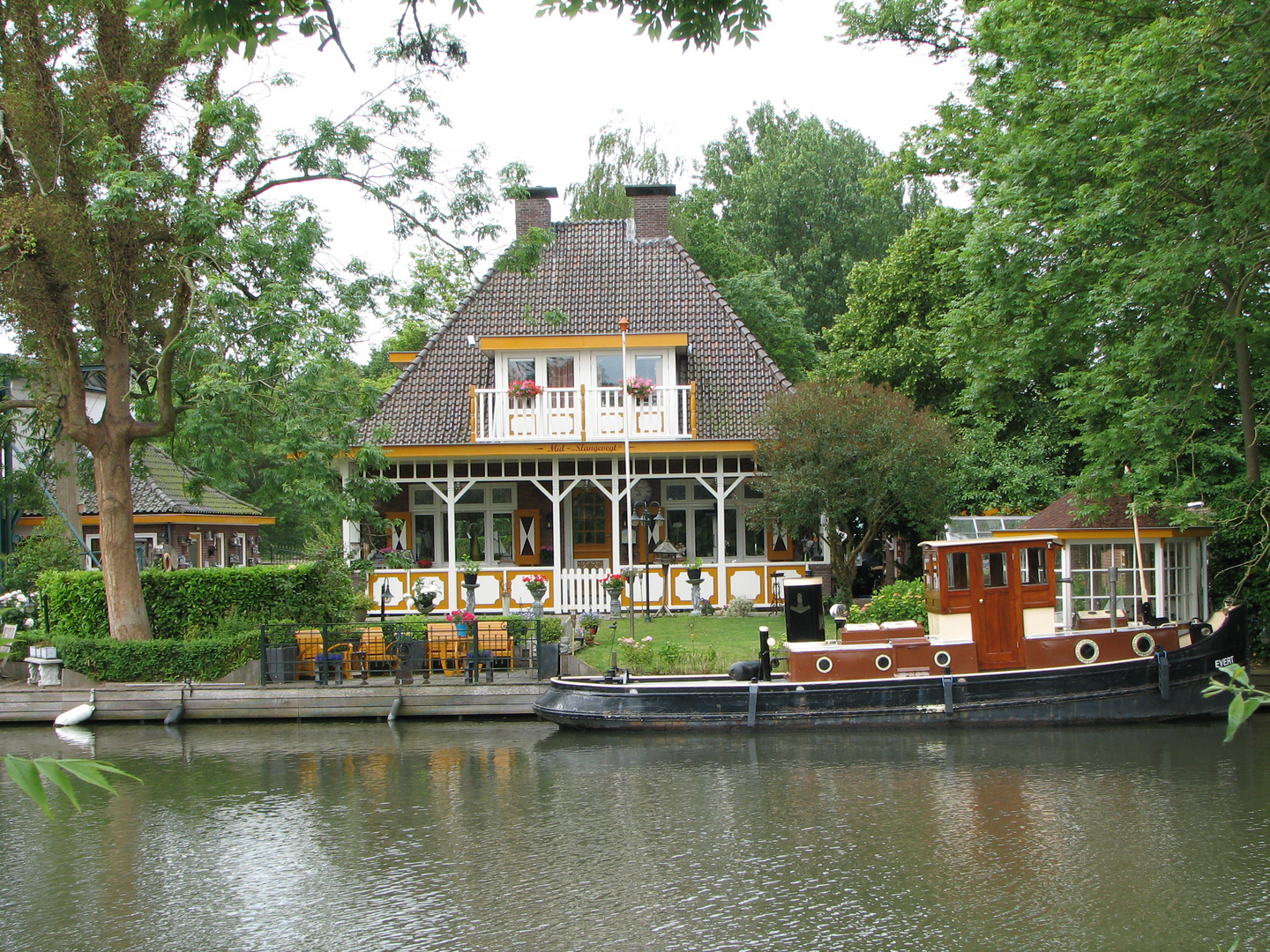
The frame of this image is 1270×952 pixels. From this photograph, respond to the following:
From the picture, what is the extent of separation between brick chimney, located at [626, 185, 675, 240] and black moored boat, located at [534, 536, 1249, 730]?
14.5 meters

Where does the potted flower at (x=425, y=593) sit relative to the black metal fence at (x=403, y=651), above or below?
above

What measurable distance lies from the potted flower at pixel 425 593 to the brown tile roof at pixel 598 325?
2999mm

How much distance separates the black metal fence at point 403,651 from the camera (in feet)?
56.6

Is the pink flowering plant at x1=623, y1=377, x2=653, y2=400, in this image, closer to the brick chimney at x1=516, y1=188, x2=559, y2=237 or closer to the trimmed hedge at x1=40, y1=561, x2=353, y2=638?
the brick chimney at x1=516, y1=188, x2=559, y2=237

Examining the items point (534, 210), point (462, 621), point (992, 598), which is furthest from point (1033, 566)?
point (534, 210)

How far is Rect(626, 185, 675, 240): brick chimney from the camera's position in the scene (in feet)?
91.8

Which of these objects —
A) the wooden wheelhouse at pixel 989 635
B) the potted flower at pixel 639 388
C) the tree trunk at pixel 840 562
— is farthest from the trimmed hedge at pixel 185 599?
the tree trunk at pixel 840 562

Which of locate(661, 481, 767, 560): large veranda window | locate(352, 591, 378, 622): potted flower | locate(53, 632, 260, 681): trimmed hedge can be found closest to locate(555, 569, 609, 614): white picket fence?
locate(661, 481, 767, 560): large veranda window

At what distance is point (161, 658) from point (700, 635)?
894 cm

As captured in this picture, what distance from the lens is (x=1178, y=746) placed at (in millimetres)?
13672

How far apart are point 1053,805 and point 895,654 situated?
4498mm

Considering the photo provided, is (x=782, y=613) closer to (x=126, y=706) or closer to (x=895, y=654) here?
(x=895, y=654)

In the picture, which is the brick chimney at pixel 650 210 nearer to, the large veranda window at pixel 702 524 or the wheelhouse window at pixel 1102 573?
the large veranda window at pixel 702 524

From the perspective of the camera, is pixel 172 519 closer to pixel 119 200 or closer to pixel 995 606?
pixel 119 200
